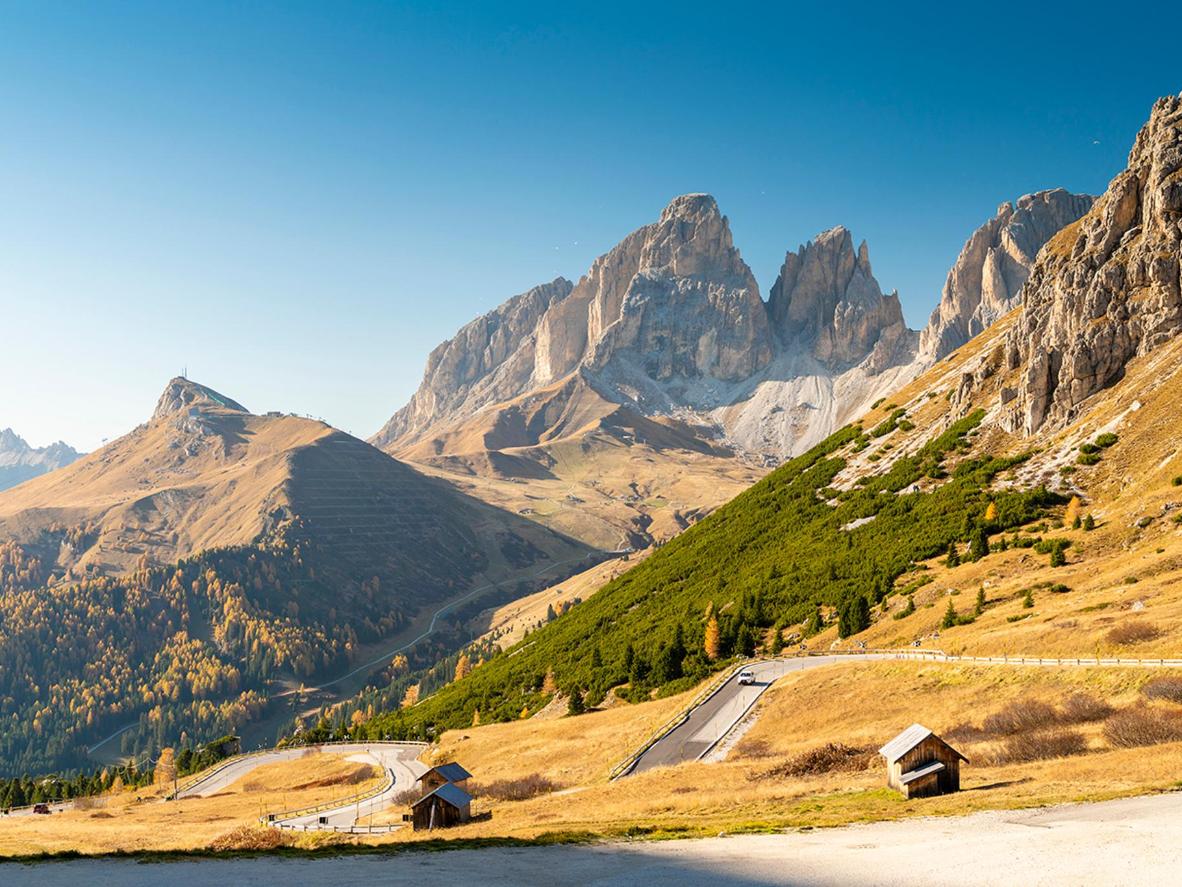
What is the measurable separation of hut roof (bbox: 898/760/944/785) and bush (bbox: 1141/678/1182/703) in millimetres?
10601

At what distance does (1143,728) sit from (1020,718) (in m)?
6.16

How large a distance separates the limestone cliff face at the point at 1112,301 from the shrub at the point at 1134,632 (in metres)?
43.0

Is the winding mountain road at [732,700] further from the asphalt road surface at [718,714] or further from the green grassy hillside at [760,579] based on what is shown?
the green grassy hillside at [760,579]

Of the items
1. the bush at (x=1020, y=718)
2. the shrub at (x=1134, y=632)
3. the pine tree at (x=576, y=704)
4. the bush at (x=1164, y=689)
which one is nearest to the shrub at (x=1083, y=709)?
the bush at (x=1020, y=718)

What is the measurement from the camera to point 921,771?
35688 mm

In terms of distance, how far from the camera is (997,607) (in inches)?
2323

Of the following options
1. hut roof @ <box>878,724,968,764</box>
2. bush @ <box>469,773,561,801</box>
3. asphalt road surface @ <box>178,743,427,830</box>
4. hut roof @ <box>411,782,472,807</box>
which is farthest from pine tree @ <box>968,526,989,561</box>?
asphalt road surface @ <box>178,743,427,830</box>

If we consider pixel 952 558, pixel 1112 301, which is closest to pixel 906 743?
pixel 952 558

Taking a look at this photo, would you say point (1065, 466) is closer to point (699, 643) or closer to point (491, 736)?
point (699, 643)

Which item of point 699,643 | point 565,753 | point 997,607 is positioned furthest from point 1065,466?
point 565,753

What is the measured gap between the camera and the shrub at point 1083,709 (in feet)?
126

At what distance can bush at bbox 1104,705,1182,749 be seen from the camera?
35000mm

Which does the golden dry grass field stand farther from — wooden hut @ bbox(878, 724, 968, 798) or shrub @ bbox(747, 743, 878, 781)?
wooden hut @ bbox(878, 724, 968, 798)

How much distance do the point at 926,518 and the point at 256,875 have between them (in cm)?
6629
